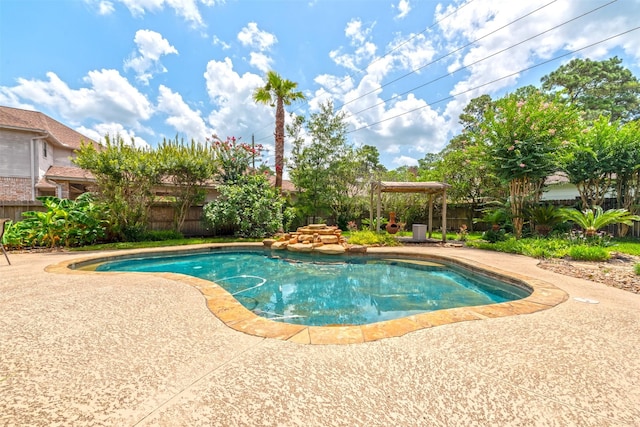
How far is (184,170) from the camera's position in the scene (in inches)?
387

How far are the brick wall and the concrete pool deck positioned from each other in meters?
15.0

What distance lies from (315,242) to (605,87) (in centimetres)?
2371

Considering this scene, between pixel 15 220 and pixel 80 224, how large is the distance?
329 centimetres

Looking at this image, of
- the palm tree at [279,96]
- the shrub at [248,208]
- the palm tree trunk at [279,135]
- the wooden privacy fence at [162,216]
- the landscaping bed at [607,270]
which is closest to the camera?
the landscaping bed at [607,270]

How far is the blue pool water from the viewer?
4.04 meters

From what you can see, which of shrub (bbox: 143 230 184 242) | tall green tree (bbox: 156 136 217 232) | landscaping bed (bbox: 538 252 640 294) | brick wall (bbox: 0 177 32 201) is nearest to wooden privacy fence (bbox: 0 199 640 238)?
tall green tree (bbox: 156 136 217 232)

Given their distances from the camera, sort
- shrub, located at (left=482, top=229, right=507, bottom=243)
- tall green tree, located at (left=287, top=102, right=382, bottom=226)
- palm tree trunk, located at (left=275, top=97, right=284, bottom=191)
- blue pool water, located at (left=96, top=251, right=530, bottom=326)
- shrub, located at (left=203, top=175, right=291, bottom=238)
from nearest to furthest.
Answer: blue pool water, located at (left=96, top=251, right=530, bottom=326)
shrub, located at (left=482, top=229, right=507, bottom=243)
shrub, located at (left=203, top=175, right=291, bottom=238)
palm tree trunk, located at (left=275, top=97, right=284, bottom=191)
tall green tree, located at (left=287, top=102, right=382, bottom=226)

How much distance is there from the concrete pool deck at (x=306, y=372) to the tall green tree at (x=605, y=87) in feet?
76.1

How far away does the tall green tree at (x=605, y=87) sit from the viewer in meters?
17.7

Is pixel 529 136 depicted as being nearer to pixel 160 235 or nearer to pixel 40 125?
pixel 160 235

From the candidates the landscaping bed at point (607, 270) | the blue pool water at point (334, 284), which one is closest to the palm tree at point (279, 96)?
the blue pool water at point (334, 284)

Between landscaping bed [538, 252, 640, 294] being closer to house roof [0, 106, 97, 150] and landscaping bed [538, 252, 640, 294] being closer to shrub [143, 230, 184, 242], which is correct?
shrub [143, 230, 184, 242]

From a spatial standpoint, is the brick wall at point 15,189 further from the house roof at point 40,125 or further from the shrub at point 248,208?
the shrub at point 248,208

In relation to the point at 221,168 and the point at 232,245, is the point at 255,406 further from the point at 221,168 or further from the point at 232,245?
the point at 221,168
